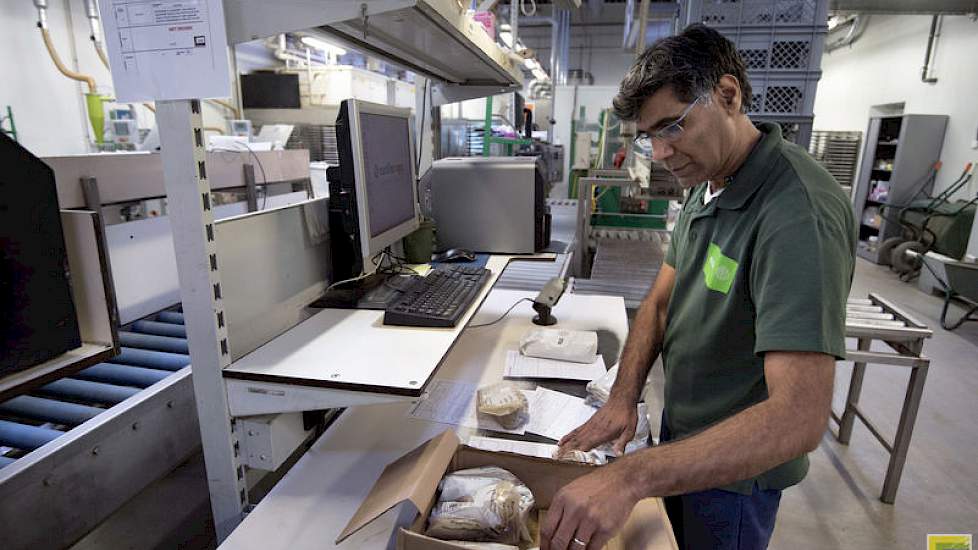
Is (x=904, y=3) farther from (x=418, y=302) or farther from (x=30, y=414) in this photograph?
(x=30, y=414)

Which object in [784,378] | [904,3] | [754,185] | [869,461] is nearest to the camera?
[784,378]

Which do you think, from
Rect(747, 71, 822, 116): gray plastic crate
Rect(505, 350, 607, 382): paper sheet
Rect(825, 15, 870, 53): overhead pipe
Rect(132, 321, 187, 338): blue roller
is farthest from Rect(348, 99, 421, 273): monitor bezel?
Rect(825, 15, 870, 53): overhead pipe

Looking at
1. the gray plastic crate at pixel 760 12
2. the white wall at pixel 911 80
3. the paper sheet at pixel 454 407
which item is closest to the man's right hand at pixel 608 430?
the paper sheet at pixel 454 407

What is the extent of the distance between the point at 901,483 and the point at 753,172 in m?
2.11

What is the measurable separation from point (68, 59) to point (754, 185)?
5105 mm

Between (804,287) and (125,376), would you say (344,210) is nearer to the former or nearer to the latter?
(804,287)

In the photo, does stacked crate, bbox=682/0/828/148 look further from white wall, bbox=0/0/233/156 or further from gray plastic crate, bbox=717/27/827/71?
white wall, bbox=0/0/233/156

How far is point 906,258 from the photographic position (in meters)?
4.97

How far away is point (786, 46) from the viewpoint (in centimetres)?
237

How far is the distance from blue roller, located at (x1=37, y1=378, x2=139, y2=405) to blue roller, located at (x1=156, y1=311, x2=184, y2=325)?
681 mm

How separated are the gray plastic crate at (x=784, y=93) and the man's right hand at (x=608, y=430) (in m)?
1.90

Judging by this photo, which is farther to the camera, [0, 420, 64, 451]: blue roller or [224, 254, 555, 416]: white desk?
[0, 420, 64, 451]: blue roller

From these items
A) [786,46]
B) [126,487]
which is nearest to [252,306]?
[126,487]

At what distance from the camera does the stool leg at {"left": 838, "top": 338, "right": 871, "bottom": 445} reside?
2.33 meters
